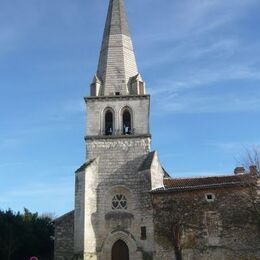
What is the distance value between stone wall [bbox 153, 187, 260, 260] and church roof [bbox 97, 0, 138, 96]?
355 inches

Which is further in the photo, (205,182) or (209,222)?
(205,182)

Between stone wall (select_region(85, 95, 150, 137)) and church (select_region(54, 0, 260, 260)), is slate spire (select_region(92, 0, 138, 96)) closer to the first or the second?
church (select_region(54, 0, 260, 260))

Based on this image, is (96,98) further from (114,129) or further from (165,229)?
(165,229)

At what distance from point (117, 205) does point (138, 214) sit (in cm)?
154

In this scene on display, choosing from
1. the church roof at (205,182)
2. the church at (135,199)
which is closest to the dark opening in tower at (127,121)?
the church at (135,199)

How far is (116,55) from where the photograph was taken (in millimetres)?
30859

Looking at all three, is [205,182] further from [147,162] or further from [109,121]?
[109,121]

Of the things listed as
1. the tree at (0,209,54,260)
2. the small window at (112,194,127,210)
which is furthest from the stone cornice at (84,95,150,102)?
the tree at (0,209,54,260)

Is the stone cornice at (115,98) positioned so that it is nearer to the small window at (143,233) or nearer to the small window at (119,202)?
the small window at (119,202)

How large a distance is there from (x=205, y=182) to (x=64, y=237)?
9.56 meters

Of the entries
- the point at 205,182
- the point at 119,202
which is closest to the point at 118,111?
the point at 119,202

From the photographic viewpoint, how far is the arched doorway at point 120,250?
25.5 metres

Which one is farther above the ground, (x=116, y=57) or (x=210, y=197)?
(x=116, y=57)

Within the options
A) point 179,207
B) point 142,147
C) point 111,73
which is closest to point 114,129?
point 142,147
